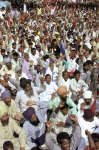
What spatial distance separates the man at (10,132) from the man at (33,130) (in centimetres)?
12

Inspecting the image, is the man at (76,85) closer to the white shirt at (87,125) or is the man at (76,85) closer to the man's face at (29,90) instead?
the man's face at (29,90)

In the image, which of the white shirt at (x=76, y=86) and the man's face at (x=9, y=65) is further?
the man's face at (x=9, y=65)

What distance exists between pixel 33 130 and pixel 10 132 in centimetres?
35

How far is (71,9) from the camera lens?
1523 centimetres

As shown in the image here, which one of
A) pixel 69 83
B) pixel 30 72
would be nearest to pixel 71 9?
pixel 30 72

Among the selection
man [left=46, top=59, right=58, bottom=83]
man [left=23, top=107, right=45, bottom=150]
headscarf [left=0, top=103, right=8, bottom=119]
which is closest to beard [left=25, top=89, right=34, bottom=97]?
headscarf [left=0, top=103, right=8, bottom=119]

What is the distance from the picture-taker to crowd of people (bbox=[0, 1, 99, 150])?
351 centimetres

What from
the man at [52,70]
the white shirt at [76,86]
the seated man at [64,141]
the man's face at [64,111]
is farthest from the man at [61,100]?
the man at [52,70]

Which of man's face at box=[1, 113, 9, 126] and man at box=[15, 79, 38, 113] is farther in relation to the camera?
man at box=[15, 79, 38, 113]

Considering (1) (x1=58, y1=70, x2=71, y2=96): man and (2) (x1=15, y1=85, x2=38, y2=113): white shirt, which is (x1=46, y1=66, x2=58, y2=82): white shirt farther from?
(2) (x1=15, y1=85, x2=38, y2=113): white shirt

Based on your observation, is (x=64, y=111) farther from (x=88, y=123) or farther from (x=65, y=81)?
(x=65, y=81)

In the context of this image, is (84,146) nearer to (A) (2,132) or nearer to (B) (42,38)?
(A) (2,132)

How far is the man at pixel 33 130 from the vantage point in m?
3.62

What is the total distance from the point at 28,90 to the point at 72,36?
6035 mm
